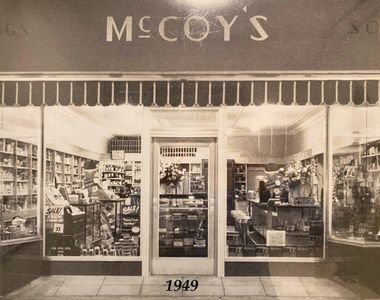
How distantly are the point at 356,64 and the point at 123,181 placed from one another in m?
3.35

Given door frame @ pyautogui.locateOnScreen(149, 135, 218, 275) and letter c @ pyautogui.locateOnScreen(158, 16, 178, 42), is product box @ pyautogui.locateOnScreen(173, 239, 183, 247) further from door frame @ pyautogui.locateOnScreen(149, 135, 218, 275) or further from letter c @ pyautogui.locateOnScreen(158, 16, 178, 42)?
letter c @ pyautogui.locateOnScreen(158, 16, 178, 42)

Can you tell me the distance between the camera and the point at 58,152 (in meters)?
6.55

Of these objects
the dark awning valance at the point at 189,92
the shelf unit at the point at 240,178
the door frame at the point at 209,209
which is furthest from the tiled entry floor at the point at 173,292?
the dark awning valance at the point at 189,92

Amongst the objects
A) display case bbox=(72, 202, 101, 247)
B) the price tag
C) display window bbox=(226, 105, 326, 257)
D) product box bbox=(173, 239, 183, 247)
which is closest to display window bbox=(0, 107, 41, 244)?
the price tag

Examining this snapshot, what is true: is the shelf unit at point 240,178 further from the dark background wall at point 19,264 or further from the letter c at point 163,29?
the dark background wall at point 19,264

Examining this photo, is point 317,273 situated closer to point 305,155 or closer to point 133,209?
point 305,155

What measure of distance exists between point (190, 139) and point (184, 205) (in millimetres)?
935

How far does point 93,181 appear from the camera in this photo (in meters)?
6.52

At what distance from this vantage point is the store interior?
6.40 metres

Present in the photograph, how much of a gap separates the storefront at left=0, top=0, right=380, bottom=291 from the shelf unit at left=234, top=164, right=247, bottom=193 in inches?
0.8

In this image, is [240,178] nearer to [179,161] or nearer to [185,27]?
[179,161]

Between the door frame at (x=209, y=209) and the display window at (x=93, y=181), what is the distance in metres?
0.22

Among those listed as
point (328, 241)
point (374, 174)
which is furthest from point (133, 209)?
point (374, 174)

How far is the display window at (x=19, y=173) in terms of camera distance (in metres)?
6.34
